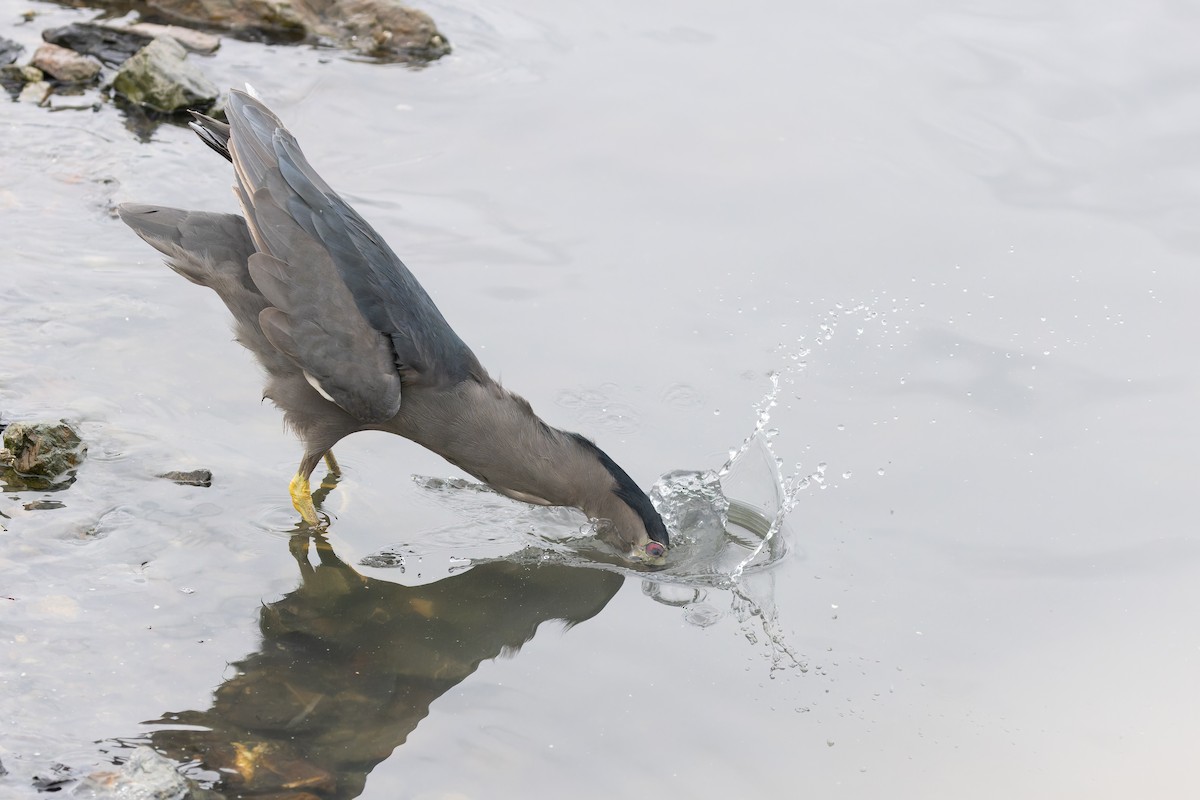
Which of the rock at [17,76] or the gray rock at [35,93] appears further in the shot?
the rock at [17,76]

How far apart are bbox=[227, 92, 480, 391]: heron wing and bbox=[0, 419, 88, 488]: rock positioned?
1.12 metres

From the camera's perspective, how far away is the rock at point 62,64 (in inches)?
356

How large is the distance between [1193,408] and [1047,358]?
806mm

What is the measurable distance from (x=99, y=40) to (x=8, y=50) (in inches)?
26.1

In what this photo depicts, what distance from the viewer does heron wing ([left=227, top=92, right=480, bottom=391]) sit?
5738 mm

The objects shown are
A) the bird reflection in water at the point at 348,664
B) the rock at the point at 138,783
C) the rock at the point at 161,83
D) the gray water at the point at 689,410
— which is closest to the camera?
the rock at the point at 138,783

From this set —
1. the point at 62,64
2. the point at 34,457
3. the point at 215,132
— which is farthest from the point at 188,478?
the point at 62,64

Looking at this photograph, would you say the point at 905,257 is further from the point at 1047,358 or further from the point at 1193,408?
the point at 1193,408

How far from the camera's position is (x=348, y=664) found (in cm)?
514

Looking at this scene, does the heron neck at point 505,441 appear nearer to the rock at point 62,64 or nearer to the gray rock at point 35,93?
the gray rock at point 35,93

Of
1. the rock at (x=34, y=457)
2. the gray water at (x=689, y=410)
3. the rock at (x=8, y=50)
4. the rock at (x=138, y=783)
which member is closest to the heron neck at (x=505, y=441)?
the gray water at (x=689, y=410)

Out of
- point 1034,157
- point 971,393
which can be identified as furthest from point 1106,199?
point 971,393

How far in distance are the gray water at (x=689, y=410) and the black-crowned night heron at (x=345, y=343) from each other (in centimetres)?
35

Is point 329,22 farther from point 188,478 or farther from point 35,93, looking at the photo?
point 188,478
